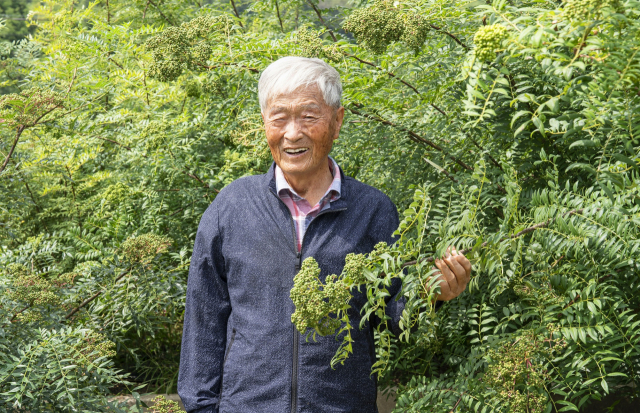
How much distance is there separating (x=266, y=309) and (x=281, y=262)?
0.57ft

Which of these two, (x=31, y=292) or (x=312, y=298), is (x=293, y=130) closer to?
(x=312, y=298)

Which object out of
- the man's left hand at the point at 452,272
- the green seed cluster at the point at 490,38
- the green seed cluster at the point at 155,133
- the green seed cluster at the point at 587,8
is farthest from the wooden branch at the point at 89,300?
the green seed cluster at the point at 587,8

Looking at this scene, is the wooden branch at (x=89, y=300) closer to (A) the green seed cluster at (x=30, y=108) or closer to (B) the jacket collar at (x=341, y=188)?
(A) the green seed cluster at (x=30, y=108)

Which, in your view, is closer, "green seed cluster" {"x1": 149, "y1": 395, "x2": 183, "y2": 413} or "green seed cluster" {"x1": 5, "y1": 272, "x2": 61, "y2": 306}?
"green seed cluster" {"x1": 149, "y1": 395, "x2": 183, "y2": 413}

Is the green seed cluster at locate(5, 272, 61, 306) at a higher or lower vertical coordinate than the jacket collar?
lower

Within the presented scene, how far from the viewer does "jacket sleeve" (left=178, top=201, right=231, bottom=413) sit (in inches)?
87.8

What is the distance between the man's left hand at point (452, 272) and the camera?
174 cm

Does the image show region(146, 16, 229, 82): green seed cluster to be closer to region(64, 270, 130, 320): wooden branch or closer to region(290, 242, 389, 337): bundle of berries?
region(64, 270, 130, 320): wooden branch

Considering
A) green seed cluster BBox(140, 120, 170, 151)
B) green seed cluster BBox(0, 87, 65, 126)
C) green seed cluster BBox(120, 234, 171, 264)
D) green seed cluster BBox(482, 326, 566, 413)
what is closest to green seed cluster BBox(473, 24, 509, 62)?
green seed cluster BBox(482, 326, 566, 413)

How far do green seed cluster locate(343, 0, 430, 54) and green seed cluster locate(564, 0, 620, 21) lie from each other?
103 centimetres

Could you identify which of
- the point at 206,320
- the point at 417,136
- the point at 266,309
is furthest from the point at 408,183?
the point at 206,320

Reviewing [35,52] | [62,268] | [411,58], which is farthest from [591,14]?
[35,52]

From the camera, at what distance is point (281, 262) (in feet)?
7.03

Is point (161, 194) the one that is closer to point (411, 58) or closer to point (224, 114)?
point (224, 114)
